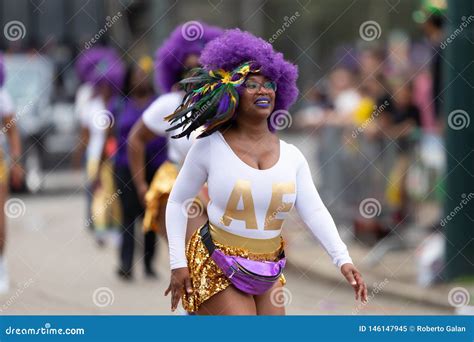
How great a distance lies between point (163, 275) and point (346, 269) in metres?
5.52

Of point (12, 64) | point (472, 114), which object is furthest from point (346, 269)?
point (12, 64)

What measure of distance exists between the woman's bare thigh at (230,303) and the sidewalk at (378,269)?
364cm

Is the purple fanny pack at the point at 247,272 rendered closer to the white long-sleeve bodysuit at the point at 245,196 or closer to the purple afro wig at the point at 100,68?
the white long-sleeve bodysuit at the point at 245,196

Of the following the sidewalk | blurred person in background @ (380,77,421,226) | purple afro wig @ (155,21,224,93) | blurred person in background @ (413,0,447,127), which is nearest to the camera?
purple afro wig @ (155,21,224,93)

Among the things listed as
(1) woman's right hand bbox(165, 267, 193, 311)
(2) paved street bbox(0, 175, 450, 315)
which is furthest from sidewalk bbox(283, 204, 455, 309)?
(1) woman's right hand bbox(165, 267, 193, 311)

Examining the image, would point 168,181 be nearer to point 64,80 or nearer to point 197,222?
A: point 197,222

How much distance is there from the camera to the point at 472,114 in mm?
9562

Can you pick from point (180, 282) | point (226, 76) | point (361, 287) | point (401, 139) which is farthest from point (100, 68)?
point (361, 287)

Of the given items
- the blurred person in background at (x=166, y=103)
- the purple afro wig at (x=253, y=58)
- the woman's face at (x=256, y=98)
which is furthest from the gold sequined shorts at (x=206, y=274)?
the blurred person in background at (x=166, y=103)

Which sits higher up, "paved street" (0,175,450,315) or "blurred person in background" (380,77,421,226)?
"blurred person in background" (380,77,421,226)

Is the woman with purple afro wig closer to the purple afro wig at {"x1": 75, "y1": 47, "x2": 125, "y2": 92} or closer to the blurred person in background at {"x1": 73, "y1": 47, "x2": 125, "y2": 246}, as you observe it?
the blurred person in background at {"x1": 73, "y1": 47, "x2": 125, "y2": 246}

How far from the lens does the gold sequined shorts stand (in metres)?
5.46

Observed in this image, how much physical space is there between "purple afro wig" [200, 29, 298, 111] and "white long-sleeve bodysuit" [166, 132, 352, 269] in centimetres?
28

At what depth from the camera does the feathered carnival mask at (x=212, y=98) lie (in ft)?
17.8
